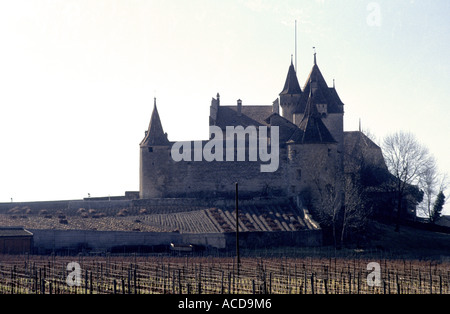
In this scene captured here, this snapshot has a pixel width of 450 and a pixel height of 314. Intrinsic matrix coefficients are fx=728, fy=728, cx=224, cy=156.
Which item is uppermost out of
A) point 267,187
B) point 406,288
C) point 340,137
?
point 340,137

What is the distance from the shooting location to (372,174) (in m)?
66.4

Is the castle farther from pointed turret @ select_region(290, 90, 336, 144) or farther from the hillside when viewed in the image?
the hillside

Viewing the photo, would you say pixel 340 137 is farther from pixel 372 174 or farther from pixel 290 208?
pixel 290 208

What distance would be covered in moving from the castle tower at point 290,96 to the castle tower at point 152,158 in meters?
12.8

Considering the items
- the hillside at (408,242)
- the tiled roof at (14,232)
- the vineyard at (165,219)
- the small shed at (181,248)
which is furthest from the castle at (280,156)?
the tiled roof at (14,232)

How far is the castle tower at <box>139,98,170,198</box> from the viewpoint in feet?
217

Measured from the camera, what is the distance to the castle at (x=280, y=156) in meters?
62.4

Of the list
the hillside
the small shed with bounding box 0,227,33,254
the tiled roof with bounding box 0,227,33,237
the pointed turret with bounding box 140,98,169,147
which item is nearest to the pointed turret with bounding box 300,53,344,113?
the hillside

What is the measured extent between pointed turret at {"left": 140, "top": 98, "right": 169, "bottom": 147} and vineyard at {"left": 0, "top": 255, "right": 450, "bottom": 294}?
22.1m

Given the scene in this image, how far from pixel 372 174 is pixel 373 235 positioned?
10964mm

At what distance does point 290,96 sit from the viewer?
7206 centimetres

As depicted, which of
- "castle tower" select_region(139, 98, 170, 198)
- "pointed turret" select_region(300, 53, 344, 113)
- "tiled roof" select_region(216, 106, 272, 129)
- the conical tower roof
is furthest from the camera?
the conical tower roof
